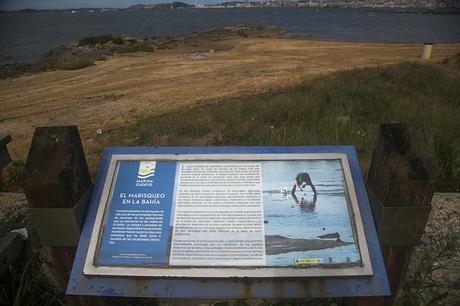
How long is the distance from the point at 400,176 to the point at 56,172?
1.86 m

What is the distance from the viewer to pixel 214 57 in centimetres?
2152

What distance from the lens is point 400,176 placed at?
2.02 m

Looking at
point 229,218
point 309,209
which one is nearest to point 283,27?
point 309,209

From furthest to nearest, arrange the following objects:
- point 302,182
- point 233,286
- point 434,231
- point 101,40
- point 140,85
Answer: point 101,40 → point 140,85 → point 434,231 → point 302,182 → point 233,286

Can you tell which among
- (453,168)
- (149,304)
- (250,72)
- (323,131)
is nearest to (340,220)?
(149,304)

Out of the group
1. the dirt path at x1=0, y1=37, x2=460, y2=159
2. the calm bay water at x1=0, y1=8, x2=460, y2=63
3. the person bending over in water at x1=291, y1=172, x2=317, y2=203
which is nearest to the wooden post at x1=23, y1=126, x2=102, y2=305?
the person bending over in water at x1=291, y1=172, x2=317, y2=203

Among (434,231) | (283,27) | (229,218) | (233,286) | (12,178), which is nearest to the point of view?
(233,286)

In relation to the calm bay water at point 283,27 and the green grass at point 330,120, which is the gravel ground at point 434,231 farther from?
the calm bay water at point 283,27

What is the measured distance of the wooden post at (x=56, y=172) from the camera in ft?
6.65

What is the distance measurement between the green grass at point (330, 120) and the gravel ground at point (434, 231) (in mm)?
969

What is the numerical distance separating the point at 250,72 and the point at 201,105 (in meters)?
5.78

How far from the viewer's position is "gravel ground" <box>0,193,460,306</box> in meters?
2.75

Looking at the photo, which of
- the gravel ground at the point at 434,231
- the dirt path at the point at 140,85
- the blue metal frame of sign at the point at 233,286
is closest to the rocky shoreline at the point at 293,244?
the blue metal frame of sign at the point at 233,286

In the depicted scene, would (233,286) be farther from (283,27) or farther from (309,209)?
(283,27)
